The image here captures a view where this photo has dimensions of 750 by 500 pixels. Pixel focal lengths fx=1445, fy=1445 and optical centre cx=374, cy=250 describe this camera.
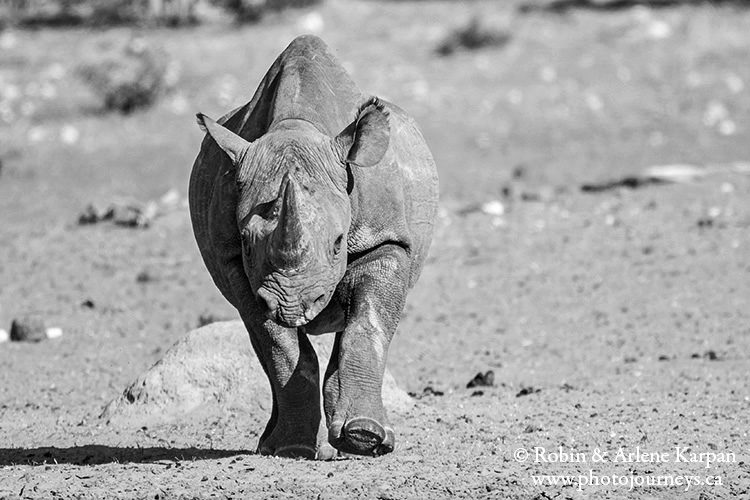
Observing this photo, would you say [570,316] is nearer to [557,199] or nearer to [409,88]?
[557,199]

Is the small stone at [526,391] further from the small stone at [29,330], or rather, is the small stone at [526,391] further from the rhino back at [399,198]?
the small stone at [29,330]

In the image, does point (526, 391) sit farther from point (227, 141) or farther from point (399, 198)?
point (227, 141)

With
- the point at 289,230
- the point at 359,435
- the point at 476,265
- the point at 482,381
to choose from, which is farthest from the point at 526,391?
the point at 476,265

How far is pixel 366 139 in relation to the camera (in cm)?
616

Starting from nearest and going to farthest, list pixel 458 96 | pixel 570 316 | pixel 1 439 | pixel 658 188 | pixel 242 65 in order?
pixel 1 439
pixel 570 316
pixel 658 188
pixel 458 96
pixel 242 65

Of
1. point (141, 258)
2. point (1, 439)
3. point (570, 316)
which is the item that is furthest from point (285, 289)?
point (141, 258)

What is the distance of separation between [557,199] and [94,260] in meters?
4.64

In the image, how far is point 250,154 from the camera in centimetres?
608

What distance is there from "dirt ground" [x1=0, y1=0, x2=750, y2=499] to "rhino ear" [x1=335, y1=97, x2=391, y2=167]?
1.40 meters

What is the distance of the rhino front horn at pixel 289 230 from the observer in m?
5.63

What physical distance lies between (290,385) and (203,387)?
1.88 meters

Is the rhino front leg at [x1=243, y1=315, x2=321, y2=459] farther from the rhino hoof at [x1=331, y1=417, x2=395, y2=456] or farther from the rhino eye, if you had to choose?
the rhino eye

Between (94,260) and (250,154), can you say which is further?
(94,260)

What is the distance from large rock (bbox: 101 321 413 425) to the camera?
26.9ft
